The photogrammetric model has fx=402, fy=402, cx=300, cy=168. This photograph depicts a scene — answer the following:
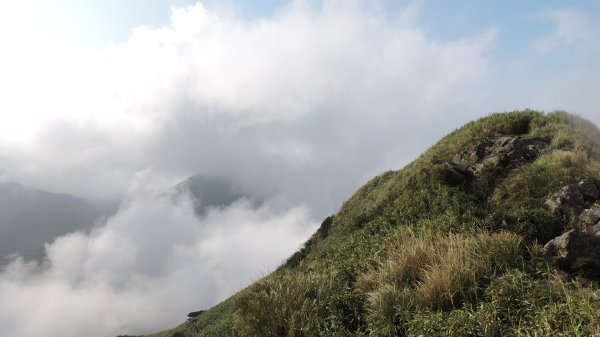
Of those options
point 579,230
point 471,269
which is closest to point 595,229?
point 579,230

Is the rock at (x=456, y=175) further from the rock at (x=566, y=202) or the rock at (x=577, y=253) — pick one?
the rock at (x=577, y=253)

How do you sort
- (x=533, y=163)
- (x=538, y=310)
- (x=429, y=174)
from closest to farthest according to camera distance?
(x=538, y=310), (x=533, y=163), (x=429, y=174)

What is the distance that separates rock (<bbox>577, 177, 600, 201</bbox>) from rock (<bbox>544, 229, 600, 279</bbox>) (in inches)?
177

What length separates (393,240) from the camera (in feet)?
42.8

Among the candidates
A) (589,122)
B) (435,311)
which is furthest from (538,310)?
(589,122)

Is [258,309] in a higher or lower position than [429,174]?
lower

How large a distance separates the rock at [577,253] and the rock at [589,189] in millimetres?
4498

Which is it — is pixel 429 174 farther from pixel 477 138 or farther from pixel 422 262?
pixel 422 262

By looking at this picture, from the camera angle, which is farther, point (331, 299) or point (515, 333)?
point (331, 299)

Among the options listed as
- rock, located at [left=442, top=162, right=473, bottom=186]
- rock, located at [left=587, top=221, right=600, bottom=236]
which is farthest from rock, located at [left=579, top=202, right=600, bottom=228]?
rock, located at [left=442, top=162, right=473, bottom=186]

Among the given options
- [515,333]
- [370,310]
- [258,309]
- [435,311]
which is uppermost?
[258,309]

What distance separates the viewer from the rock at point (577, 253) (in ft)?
31.5

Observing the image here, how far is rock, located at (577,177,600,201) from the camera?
14.2m

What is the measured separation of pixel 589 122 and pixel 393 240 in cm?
1873
